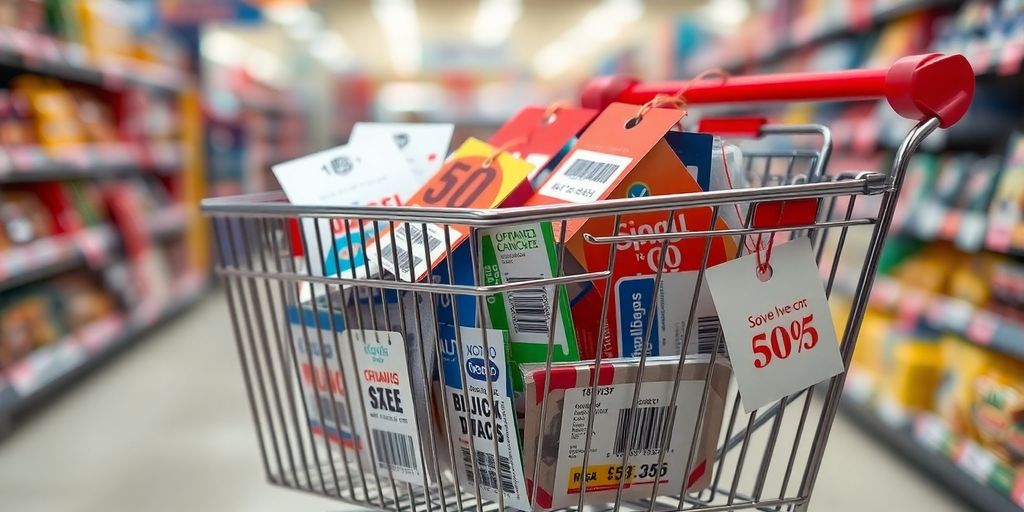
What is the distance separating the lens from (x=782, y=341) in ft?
2.49

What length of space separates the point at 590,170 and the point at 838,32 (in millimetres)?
2739

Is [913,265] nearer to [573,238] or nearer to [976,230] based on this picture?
[976,230]

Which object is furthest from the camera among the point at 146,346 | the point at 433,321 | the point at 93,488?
the point at 146,346

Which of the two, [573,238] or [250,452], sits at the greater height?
[573,238]

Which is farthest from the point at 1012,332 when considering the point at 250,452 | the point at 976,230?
the point at 250,452

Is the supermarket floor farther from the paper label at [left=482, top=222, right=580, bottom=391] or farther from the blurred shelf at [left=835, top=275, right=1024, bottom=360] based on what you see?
the paper label at [left=482, top=222, right=580, bottom=391]

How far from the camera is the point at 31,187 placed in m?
2.95

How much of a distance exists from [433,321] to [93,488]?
68.6 inches

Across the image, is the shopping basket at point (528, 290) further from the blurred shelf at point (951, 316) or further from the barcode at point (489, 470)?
the blurred shelf at point (951, 316)

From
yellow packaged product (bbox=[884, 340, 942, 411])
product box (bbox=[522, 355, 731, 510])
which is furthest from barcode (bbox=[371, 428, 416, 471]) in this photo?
yellow packaged product (bbox=[884, 340, 942, 411])

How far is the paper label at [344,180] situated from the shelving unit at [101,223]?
1878 mm

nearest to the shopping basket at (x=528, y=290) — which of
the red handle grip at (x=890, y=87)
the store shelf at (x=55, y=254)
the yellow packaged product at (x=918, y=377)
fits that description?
the red handle grip at (x=890, y=87)

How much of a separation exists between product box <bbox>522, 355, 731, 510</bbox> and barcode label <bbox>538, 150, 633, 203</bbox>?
0.17 m

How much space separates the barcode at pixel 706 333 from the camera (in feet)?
2.62
